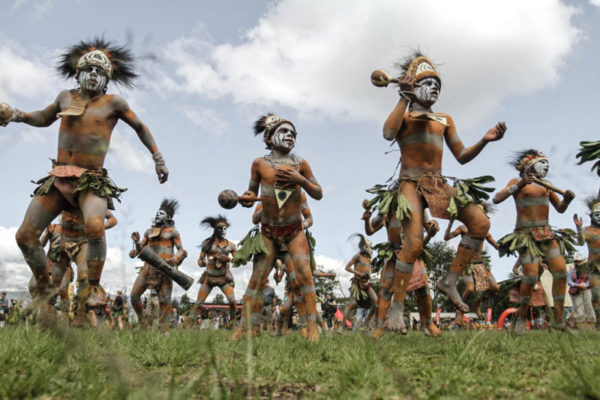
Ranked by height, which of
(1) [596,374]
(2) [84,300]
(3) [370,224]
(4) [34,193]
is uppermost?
(3) [370,224]

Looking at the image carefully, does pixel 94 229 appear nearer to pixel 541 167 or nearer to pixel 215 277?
pixel 215 277

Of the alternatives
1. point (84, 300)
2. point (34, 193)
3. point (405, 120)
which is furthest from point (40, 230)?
point (405, 120)

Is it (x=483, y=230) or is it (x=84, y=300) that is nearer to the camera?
(x=84, y=300)

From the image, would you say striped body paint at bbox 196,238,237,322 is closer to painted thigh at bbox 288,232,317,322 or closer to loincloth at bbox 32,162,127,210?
painted thigh at bbox 288,232,317,322

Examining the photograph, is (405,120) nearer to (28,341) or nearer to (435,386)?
(435,386)

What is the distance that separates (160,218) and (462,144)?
6583 mm

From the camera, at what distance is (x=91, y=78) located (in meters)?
4.77

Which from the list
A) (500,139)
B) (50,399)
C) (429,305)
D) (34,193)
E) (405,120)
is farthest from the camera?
(429,305)

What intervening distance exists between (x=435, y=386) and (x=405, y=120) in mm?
3609

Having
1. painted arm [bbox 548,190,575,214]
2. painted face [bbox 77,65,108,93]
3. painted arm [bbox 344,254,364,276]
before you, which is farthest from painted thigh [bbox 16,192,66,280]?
painted arm [bbox 344,254,364,276]

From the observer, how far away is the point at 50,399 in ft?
5.67

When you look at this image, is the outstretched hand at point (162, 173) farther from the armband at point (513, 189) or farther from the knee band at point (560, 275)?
the knee band at point (560, 275)

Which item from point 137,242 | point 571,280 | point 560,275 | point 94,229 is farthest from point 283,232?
point 571,280

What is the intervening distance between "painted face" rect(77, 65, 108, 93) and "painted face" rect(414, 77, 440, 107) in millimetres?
3319
